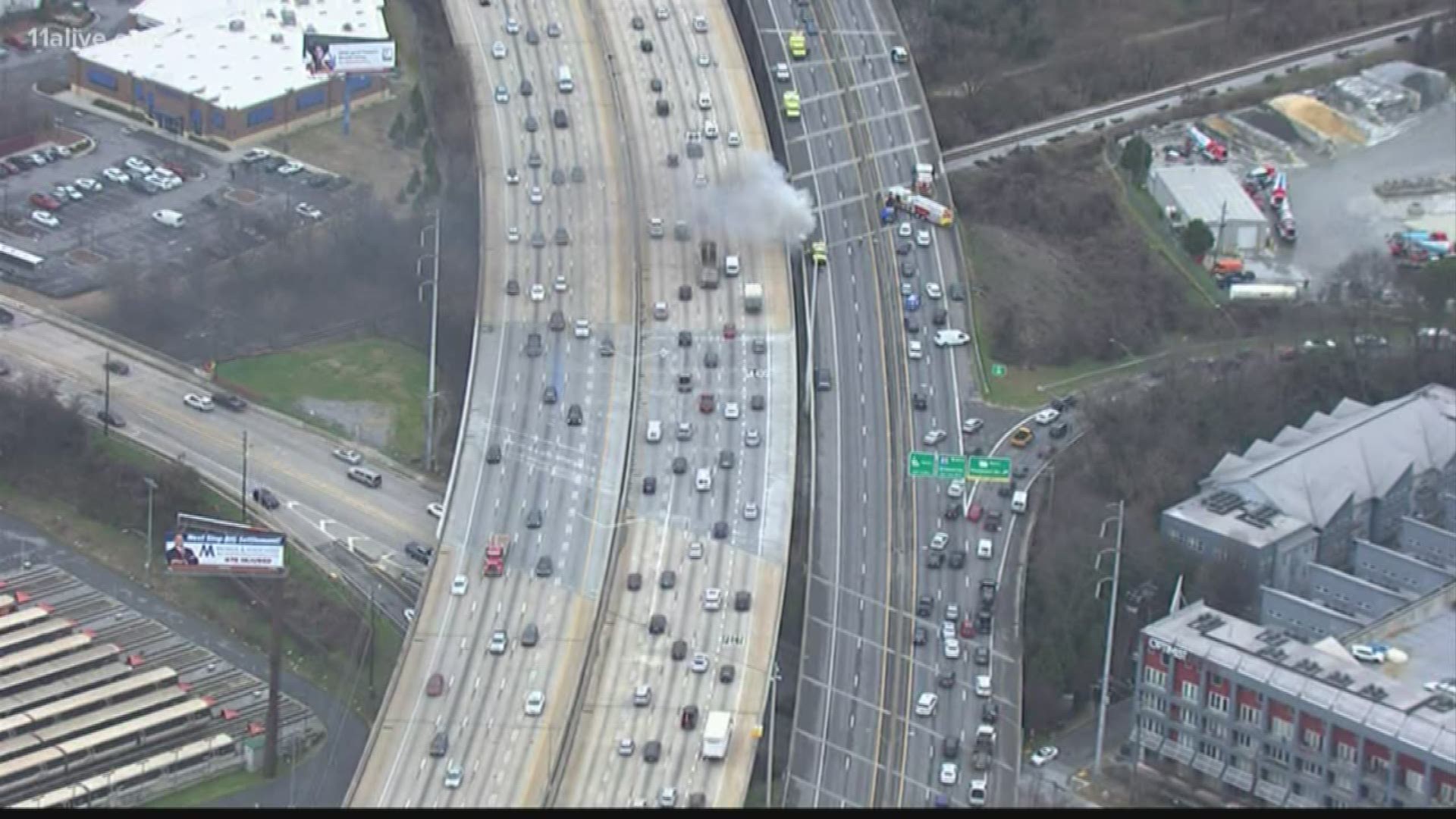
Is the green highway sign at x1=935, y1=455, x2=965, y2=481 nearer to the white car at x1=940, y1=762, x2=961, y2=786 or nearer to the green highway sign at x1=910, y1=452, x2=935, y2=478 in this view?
the green highway sign at x1=910, y1=452, x2=935, y2=478

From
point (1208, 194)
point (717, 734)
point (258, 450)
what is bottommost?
point (717, 734)

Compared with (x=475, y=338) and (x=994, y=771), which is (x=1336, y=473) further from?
(x=475, y=338)

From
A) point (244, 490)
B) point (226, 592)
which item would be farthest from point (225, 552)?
point (244, 490)

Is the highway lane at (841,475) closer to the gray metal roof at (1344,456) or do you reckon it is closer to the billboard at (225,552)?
the gray metal roof at (1344,456)

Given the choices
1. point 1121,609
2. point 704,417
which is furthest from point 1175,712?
point 704,417

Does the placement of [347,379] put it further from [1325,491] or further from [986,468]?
[1325,491]

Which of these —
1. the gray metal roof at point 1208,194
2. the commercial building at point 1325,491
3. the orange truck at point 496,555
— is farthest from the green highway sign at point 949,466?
the gray metal roof at point 1208,194
